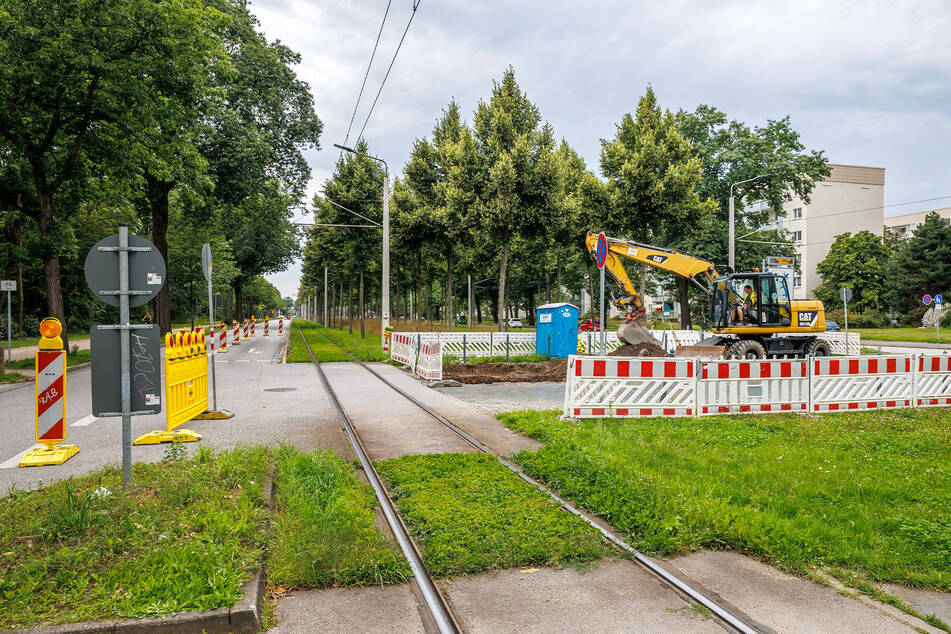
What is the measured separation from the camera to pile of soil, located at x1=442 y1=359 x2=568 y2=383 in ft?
50.6

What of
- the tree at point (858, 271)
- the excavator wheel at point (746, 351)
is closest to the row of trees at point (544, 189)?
the excavator wheel at point (746, 351)

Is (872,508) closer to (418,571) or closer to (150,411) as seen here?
(418,571)

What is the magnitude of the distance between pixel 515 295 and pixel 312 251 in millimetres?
23282

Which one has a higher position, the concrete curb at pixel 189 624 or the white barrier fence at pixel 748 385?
the white barrier fence at pixel 748 385

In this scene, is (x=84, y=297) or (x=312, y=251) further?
(x=312, y=251)

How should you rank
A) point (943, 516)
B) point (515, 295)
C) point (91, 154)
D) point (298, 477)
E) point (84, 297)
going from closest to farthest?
point (943, 516), point (298, 477), point (91, 154), point (84, 297), point (515, 295)

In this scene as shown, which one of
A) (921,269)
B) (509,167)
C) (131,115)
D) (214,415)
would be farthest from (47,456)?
(921,269)

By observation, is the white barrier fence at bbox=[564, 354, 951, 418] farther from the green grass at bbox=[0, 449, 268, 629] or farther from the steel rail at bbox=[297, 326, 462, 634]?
the green grass at bbox=[0, 449, 268, 629]

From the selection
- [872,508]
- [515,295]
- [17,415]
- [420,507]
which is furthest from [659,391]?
[515,295]

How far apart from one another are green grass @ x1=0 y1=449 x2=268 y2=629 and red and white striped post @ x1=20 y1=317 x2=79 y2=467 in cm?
159

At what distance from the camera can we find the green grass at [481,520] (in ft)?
13.6

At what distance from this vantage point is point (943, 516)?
4863 millimetres

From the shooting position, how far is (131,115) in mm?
15195

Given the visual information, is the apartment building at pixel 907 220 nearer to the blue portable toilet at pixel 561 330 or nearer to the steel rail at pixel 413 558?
the blue portable toilet at pixel 561 330
